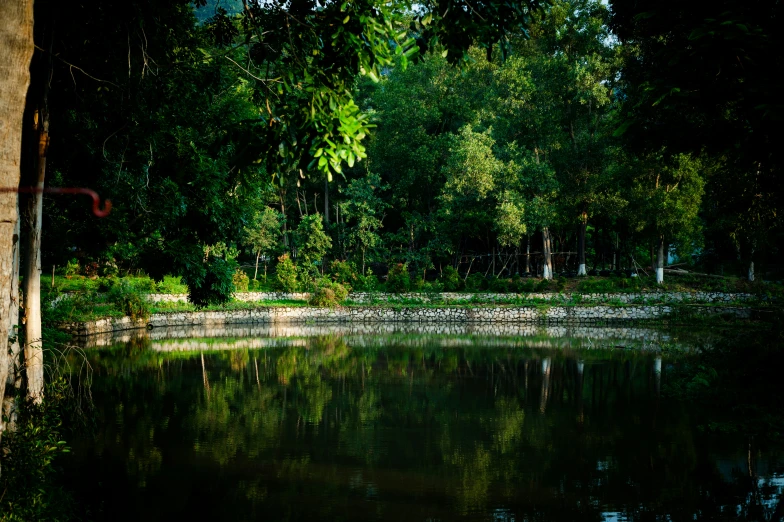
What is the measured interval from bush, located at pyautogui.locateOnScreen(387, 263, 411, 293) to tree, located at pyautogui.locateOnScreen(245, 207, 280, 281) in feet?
27.1

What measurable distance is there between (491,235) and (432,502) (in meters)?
31.7

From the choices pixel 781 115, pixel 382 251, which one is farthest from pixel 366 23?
pixel 382 251

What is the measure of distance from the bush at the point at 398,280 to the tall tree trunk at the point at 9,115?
3001cm

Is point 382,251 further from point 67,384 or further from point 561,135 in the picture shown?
point 67,384

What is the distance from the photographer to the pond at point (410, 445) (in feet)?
24.9

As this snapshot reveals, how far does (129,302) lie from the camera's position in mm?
27469

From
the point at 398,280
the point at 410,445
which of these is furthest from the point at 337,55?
the point at 398,280

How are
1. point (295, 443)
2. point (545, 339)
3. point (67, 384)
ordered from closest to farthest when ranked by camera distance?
point (67, 384), point (295, 443), point (545, 339)

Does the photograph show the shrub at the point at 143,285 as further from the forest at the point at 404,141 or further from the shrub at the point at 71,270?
the forest at the point at 404,141

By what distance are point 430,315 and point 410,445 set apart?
2130cm

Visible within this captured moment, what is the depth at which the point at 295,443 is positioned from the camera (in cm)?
1023

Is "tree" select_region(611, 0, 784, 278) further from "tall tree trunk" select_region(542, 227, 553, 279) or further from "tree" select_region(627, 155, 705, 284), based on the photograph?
"tall tree trunk" select_region(542, 227, 553, 279)

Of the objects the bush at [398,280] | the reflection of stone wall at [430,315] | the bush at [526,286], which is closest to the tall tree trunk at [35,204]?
the reflection of stone wall at [430,315]

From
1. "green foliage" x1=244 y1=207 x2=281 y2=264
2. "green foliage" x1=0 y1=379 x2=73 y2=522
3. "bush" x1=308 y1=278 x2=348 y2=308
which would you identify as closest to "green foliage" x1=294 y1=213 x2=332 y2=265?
"green foliage" x1=244 y1=207 x2=281 y2=264
